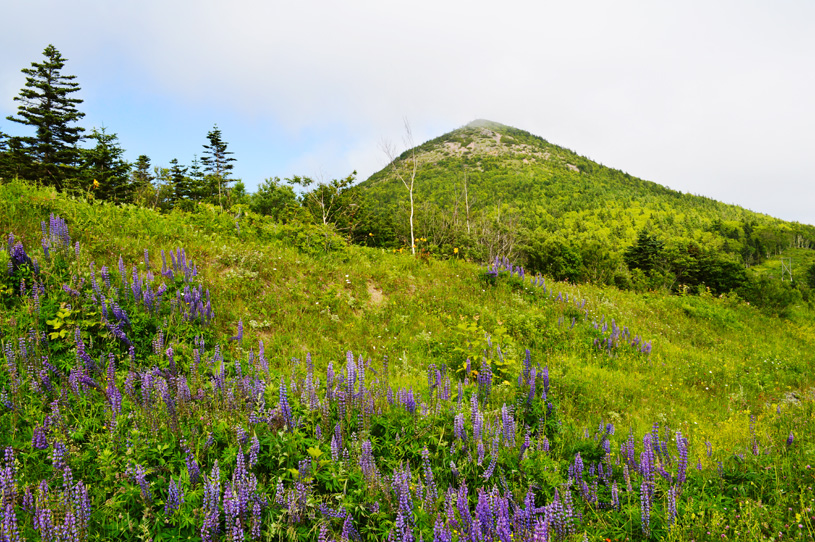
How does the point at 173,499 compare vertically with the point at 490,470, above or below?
above

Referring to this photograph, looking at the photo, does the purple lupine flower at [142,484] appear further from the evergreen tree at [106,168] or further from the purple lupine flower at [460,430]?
the evergreen tree at [106,168]

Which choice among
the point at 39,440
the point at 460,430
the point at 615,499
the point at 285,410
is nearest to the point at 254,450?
the point at 285,410

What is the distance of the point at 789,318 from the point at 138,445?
20506 millimetres

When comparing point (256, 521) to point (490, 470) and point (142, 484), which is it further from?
point (490, 470)

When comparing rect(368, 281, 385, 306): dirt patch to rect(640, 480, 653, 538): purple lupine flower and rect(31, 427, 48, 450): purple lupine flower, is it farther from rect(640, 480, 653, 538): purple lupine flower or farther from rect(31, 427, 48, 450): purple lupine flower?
rect(640, 480, 653, 538): purple lupine flower

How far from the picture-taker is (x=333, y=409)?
3.70 meters

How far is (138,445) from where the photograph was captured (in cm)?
286

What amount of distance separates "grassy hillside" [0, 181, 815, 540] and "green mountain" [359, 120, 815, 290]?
8701mm

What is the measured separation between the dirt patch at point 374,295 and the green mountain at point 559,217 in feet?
21.6

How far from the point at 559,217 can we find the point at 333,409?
359 feet

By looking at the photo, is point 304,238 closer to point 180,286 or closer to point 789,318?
point 180,286

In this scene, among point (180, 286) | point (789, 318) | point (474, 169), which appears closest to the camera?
point (180, 286)

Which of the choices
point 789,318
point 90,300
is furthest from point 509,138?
point 90,300

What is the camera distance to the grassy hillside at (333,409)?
255cm
